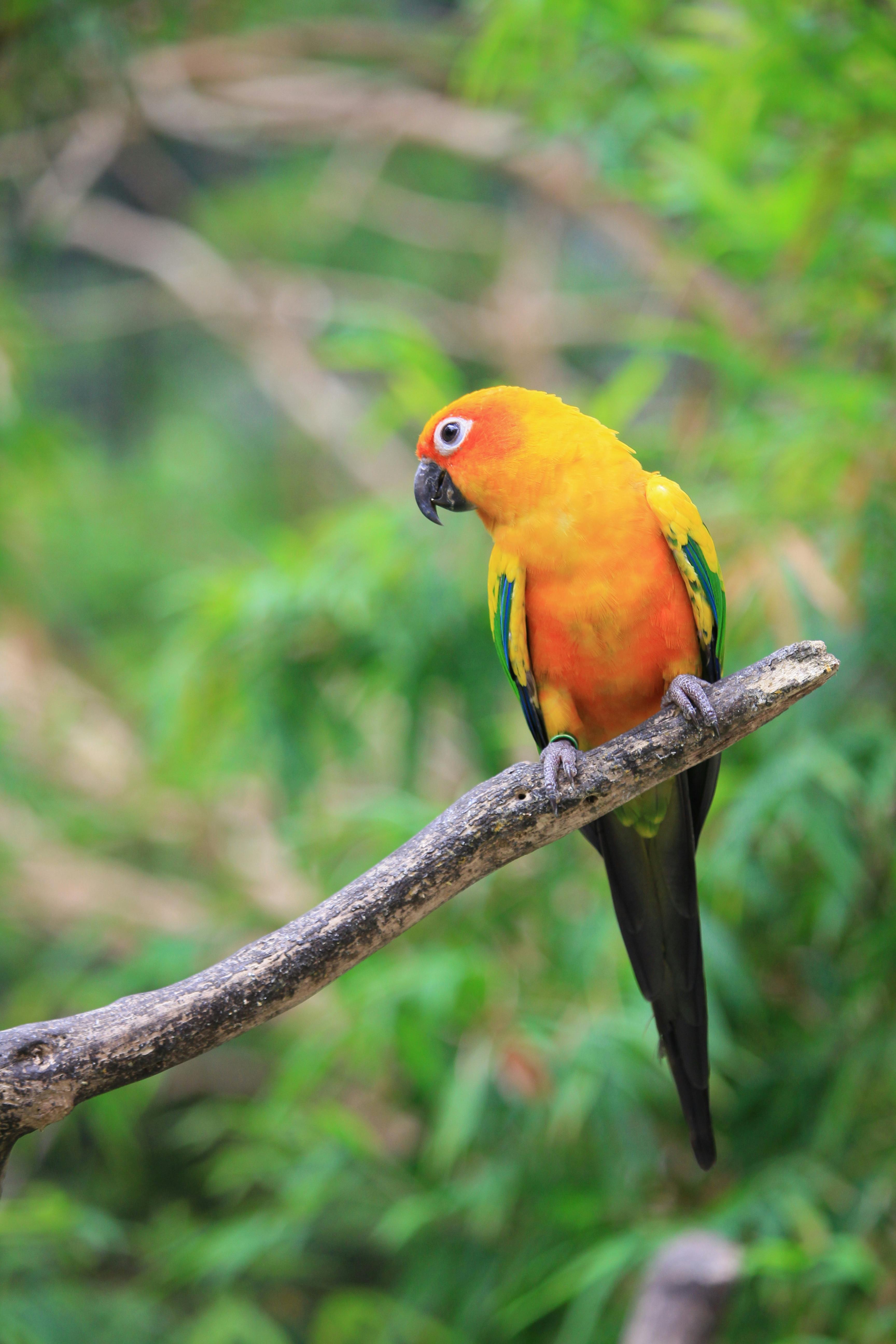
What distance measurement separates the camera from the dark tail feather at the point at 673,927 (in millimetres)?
1832

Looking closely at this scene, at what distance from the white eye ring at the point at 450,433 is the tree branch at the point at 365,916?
0.64 m

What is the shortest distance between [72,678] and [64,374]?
275 cm

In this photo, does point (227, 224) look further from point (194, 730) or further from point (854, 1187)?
point (854, 1187)

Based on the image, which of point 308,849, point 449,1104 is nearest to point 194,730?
point 308,849

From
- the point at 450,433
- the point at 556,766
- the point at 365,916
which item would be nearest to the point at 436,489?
the point at 450,433

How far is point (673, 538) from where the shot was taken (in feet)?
5.96

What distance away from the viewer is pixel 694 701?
1713 millimetres

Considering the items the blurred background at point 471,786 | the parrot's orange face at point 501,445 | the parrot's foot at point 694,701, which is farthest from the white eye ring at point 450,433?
the blurred background at point 471,786

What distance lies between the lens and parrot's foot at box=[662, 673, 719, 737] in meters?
1.68

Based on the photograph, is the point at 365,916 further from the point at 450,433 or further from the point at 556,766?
the point at 450,433

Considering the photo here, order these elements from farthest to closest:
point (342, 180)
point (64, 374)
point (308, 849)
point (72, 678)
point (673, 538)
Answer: point (64, 374), point (342, 180), point (72, 678), point (308, 849), point (673, 538)

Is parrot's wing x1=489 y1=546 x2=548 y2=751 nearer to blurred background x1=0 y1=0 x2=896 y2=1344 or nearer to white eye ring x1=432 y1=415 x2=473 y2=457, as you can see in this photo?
white eye ring x1=432 y1=415 x2=473 y2=457

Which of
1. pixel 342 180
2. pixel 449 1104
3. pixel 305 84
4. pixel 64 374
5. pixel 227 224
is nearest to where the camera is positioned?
pixel 449 1104

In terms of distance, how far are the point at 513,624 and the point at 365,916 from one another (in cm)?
64
